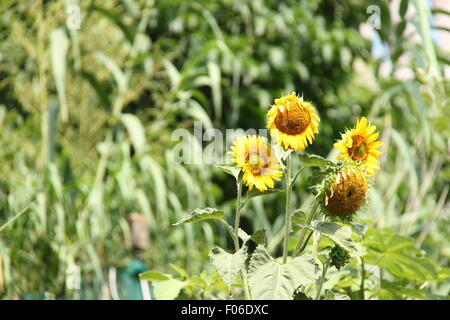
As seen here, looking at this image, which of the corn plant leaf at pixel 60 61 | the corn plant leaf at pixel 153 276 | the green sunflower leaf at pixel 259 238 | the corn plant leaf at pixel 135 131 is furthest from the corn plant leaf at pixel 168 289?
the corn plant leaf at pixel 135 131

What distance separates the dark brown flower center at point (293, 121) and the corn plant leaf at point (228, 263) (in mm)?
112

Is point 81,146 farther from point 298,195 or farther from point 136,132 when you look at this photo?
point 298,195

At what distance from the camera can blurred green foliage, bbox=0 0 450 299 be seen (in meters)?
1.24

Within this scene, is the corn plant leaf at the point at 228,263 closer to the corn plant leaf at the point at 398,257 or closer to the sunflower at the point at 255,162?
the sunflower at the point at 255,162

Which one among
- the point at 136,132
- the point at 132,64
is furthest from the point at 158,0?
the point at 136,132

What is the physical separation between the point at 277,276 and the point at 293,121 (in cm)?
14

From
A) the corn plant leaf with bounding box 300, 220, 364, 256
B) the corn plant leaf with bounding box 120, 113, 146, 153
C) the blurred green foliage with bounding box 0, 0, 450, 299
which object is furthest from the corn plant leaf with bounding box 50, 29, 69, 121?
the corn plant leaf with bounding box 300, 220, 364, 256

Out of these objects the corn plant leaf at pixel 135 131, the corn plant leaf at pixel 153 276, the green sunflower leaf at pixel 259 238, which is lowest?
the corn plant leaf at pixel 153 276

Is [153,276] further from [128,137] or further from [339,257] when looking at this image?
[128,137]

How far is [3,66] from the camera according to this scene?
188cm

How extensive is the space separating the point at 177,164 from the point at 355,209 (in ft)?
4.64

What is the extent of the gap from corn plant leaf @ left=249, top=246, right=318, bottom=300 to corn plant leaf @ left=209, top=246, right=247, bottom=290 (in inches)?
0.4

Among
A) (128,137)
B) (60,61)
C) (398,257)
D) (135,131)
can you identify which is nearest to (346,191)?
(398,257)

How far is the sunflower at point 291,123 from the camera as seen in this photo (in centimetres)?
50
